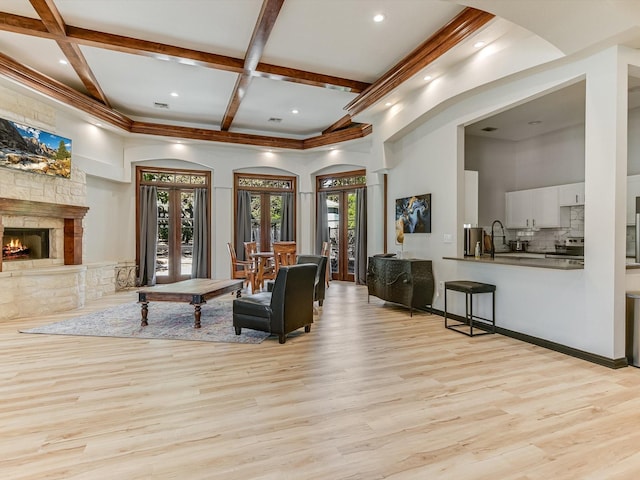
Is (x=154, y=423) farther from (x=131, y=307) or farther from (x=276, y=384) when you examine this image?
(x=131, y=307)

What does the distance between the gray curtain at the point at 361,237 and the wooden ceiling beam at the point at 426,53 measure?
8.89 ft

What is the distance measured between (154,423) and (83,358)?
5.92ft

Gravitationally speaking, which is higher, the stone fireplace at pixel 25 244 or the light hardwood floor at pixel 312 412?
the stone fireplace at pixel 25 244

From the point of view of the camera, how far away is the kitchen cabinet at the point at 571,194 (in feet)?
19.2

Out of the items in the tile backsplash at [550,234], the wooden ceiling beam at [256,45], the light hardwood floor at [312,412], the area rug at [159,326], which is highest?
the wooden ceiling beam at [256,45]

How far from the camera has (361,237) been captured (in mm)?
8812

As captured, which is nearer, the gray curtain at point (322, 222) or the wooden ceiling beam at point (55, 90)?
the wooden ceiling beam at point (55, 90)

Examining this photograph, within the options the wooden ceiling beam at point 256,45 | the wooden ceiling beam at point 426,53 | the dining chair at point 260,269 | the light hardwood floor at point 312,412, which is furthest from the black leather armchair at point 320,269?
the wooden ceiling beam at point 256,45

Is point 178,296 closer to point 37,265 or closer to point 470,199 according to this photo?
point 37,265

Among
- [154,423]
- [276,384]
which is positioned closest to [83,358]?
[154,423]

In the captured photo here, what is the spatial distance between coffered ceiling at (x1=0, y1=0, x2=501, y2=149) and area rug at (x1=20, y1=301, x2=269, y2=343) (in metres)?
3.57

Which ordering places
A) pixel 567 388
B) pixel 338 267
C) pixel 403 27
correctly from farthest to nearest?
pixel 338 267
pixel 403 27
pixel 567 388

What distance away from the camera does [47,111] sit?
6.09 m

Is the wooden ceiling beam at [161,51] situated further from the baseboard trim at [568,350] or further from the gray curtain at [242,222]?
the baseboard trim at [568,350]
